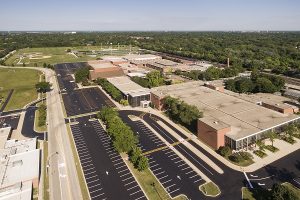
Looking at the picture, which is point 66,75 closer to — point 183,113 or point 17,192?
point 183,113

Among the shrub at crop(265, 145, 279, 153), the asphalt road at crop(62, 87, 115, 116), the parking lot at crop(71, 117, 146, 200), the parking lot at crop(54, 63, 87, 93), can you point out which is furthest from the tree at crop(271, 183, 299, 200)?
the parking lot at crop(54, 63, 87, 93)

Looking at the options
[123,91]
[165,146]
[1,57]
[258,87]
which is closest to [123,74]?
[123,91]

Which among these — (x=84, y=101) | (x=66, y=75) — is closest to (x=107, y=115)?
(x=84, y=101)

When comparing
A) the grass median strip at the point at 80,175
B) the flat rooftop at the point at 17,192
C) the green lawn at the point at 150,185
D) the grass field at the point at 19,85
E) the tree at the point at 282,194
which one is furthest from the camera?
the grass field at the point at 19,85

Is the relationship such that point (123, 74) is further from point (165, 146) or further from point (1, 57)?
point (1, 57)

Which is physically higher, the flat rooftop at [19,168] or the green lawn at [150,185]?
the flat rooftop at [19,168]

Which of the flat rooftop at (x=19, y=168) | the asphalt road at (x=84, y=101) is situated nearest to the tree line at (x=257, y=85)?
the asphalt road at (x=84, y=101)

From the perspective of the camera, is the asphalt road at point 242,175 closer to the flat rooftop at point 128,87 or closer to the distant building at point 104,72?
the flat rooftop at point 128,87
